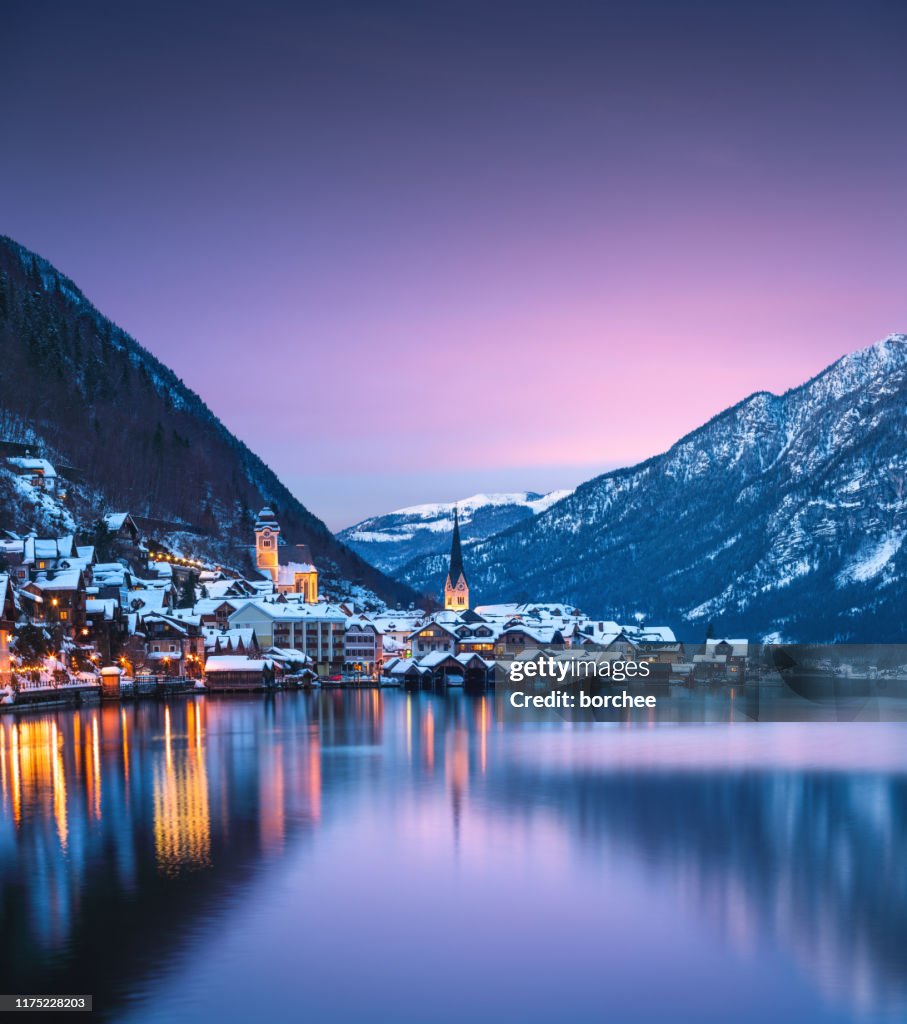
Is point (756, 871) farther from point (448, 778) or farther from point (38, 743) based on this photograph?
point (38, 743)

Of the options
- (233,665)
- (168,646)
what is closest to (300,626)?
(233,665)

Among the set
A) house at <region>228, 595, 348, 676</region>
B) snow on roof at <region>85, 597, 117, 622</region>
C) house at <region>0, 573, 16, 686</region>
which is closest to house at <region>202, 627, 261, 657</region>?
house at <region>228, 595, 348, 676</region>

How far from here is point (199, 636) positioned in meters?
135

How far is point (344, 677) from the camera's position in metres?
146

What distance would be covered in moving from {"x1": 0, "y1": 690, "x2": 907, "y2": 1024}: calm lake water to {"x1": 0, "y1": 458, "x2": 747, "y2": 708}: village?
143ft

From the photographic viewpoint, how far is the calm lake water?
24016 millimetres

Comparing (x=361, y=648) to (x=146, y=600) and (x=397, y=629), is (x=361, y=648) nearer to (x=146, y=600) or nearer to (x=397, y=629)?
(x=397, y=629)

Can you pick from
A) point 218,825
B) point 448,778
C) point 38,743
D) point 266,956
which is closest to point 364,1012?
point 266,956

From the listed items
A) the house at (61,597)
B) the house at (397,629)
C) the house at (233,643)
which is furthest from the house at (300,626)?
the house at (61,597)

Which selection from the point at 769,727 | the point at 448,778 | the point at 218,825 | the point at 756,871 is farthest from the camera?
the point at 769,727

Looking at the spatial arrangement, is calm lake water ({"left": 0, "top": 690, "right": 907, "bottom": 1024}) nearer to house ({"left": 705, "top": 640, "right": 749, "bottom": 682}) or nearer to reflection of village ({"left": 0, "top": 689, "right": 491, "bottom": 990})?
reflection of village ({"left": 0, "top": 689, "right": 491, "bottom": 990})

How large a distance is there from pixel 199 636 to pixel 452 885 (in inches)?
4117

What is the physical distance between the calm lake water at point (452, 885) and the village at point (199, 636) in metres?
43.4

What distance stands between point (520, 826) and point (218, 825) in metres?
10.4
